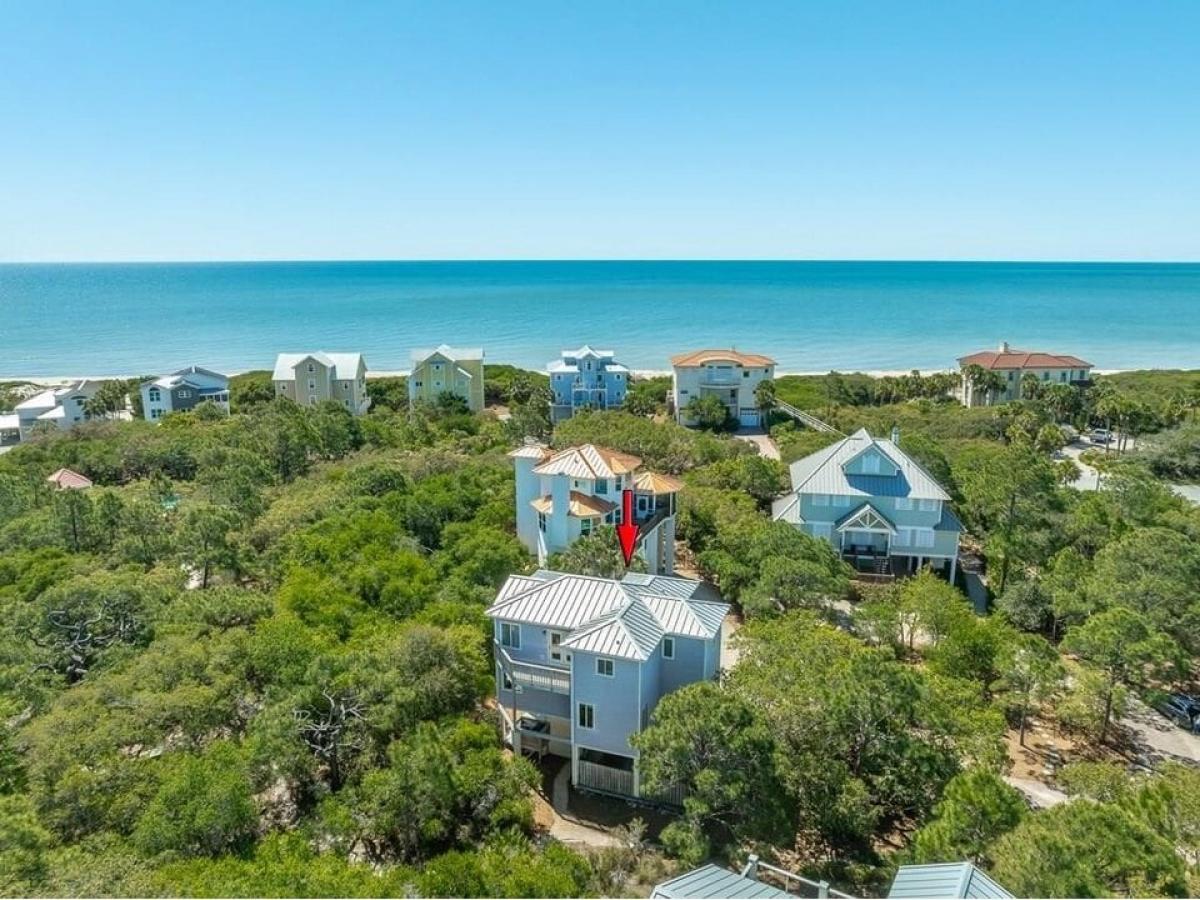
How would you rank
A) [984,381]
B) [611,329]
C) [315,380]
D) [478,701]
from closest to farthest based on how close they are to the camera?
[478,701] → [984,381] → [315,380] → [611,329]

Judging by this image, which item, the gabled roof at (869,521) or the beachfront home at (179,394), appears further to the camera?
the beachfront home at (179,394)

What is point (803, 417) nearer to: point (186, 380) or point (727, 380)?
point (727, 380)

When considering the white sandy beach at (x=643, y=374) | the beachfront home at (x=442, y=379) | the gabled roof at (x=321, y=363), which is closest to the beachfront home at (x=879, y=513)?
the beachfront home at (x=442, y=379)

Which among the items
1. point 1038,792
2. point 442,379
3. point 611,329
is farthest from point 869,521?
point 611,329

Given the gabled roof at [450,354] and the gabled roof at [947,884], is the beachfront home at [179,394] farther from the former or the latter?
the gabled roof at [947,884]

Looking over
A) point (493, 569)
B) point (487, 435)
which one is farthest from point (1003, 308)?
point (493, 569)

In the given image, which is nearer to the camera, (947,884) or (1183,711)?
(947,884)
